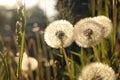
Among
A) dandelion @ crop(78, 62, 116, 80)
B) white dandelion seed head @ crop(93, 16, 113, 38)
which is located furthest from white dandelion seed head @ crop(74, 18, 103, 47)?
dandelion @ crop(78, 62, 116, 80)

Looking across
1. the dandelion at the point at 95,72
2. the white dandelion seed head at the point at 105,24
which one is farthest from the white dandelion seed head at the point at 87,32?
the dandelion at the point at 95,72

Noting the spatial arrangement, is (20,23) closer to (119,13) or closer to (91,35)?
(91,35)

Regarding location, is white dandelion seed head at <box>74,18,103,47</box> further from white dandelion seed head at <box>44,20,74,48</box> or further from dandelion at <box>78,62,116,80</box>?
dandelion at <box>78,62,116,80</box>

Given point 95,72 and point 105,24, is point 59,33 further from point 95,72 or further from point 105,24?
point 95,72

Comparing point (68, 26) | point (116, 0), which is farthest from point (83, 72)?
point (116, 0)

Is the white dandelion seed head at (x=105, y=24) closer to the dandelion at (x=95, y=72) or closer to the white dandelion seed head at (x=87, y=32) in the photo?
the white dandelion seed head at (x=87, y=32)
